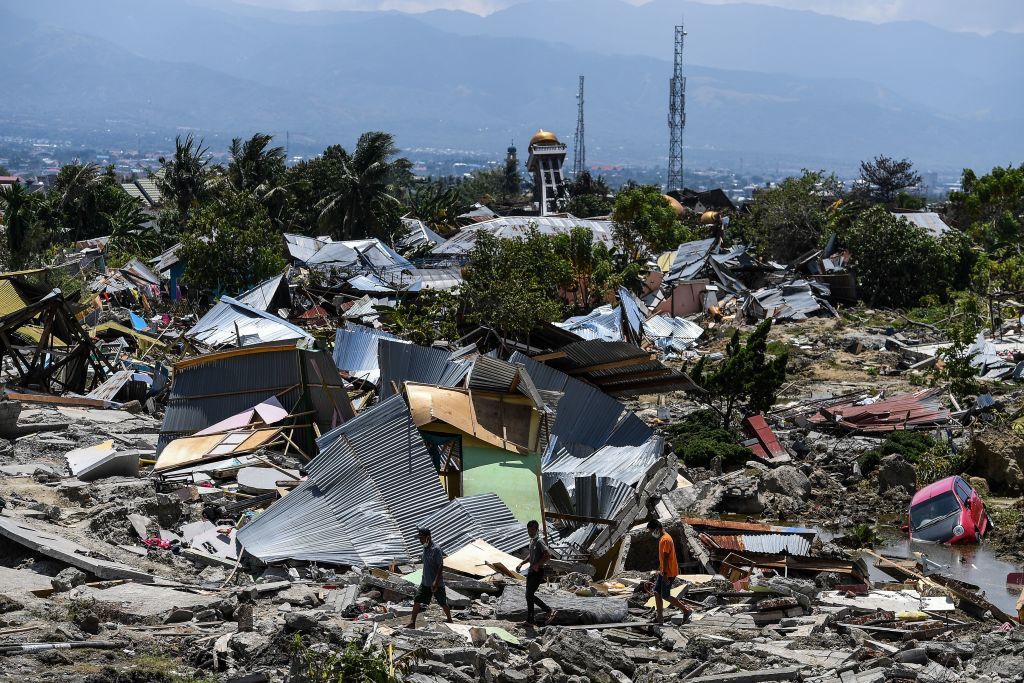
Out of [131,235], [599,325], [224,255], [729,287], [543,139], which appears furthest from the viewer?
[543,139]

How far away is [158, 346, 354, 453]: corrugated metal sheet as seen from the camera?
1500 cm

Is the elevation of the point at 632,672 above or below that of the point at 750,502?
above

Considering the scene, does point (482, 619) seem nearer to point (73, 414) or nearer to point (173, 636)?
point (173, 636)

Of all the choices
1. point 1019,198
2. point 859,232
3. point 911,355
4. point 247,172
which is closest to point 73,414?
point 911,355

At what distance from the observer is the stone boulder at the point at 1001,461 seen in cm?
1736

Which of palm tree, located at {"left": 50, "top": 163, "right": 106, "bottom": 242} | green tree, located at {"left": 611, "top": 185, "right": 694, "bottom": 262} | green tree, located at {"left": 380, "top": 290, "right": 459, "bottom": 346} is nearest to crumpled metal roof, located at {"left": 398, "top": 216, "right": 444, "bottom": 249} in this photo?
green tree, located at {"left": 611, "top": 185, "right": 694, "bottom": 262}

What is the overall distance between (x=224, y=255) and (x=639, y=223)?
14933 mm

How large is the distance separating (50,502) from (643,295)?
87.0 feet

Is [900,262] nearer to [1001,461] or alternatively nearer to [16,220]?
[1001,461]

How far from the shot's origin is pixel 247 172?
47.3m

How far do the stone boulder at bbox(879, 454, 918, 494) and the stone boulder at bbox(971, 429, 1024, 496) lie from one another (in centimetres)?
92

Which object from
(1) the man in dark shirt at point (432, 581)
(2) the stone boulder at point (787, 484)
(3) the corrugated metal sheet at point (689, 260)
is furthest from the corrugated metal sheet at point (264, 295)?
(1) the man in dark shirt at point (432, 581)

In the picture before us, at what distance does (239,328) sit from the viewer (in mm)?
20234

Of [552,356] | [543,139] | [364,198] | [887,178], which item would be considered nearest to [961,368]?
[552,356]
